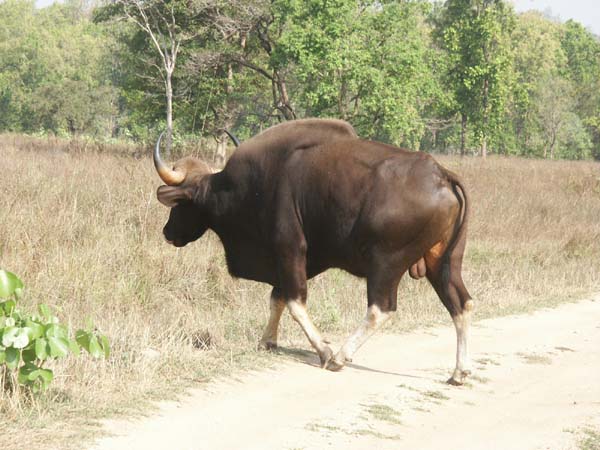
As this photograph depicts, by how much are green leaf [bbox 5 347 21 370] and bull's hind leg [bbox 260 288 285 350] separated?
120 inches

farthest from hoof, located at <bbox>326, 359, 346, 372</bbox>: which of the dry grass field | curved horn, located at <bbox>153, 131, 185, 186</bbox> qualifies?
curved horn, located at <bbox>153, 131, 185, 186</bbox>

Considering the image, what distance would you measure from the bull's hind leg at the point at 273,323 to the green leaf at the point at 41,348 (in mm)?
3001

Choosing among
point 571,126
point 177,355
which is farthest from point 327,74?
point 571,126

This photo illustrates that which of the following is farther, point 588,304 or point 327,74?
point 327,74

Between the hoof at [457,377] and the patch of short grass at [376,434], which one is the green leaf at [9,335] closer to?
the patch of short grass at [376,434]

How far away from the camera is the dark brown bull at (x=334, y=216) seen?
7.36 m

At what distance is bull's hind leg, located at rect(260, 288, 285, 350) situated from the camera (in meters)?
8.35

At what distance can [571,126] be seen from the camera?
2712 inches

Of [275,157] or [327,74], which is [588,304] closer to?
[275,157]

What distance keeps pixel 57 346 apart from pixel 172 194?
316 centimetres

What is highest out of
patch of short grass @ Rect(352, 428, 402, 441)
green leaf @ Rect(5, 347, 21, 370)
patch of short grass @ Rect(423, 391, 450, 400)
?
green leaf @ Rect(5, 347, 21, 370)

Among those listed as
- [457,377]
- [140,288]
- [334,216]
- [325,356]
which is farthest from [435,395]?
[140,288]

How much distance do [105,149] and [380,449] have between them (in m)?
15.3

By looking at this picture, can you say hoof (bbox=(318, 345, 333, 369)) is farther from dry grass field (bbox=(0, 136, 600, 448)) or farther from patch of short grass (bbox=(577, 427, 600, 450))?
patch of short grass (bbox=(577, 427, 600, 450))
